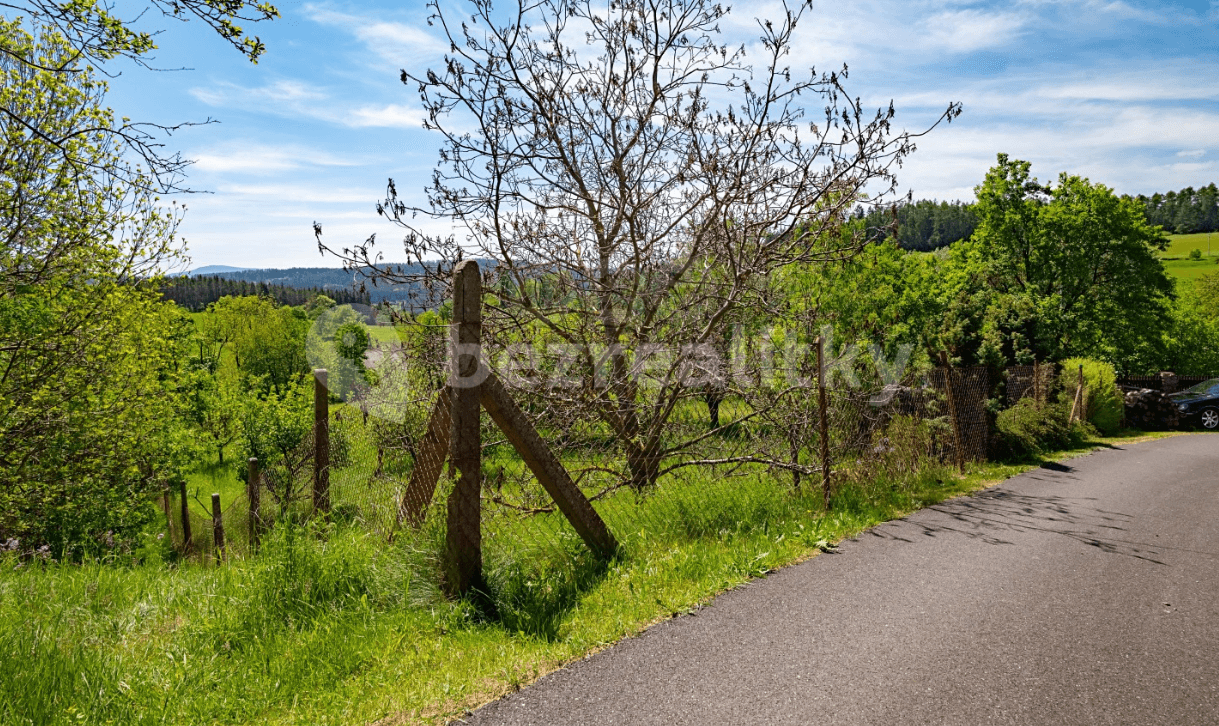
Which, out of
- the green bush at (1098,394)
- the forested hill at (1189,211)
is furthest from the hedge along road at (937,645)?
the forested hill at (1189,211)

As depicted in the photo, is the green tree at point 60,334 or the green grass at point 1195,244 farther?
the green grass at point 1195,244

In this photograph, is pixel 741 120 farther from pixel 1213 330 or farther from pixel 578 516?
pixel 1213 330

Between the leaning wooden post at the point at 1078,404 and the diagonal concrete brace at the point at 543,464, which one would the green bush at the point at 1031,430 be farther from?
the diagonal concrete brace at the point at 543,464

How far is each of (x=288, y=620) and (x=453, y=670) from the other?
47.3 inches

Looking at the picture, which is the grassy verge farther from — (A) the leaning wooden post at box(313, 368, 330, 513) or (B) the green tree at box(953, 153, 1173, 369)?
(B) the green tree at box(953, 153, 1173, 369)

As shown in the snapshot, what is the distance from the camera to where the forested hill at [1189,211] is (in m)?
113

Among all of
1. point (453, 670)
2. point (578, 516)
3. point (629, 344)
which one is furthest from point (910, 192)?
point (453, 670)

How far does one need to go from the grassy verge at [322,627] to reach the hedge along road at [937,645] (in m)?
0.28

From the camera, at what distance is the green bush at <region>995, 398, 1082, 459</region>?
513 inches

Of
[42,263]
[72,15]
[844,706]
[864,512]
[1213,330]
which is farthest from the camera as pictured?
[1213,330]

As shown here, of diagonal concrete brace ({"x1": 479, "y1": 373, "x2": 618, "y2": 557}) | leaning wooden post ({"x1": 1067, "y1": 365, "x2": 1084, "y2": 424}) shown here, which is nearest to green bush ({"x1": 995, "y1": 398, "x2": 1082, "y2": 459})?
leaning wooden post ({"x1": 1067, "y1": 365, "x2": 1084, "y2": 424})

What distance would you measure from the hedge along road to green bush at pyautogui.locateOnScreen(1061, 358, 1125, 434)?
13121 millimetres

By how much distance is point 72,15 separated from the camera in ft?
15.5

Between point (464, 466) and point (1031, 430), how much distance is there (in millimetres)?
13486
